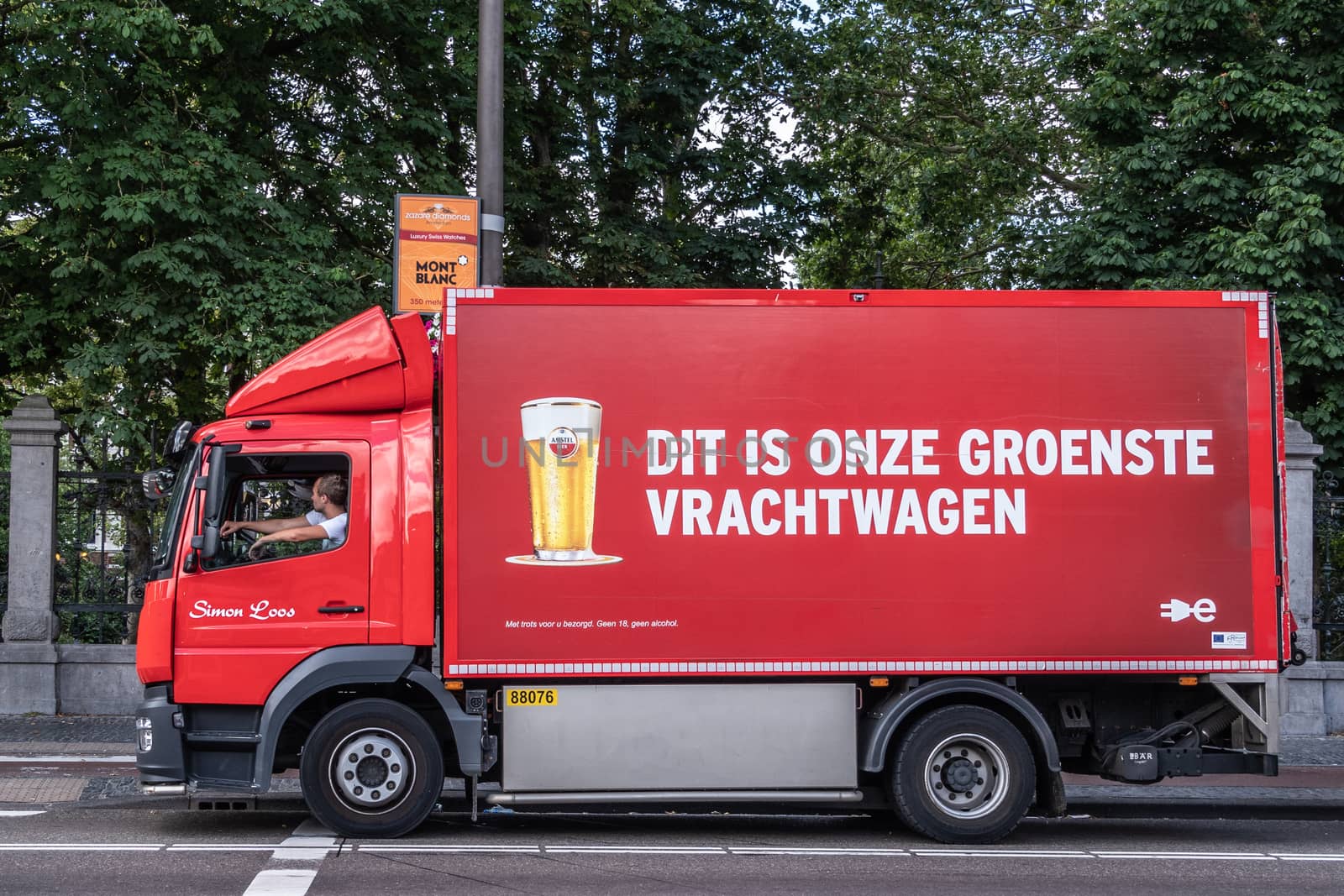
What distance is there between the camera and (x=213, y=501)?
7672 mm

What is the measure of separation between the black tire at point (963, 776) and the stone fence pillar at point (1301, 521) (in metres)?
6.26

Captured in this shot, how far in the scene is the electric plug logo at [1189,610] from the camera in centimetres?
774

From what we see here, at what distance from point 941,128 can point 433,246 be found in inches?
528

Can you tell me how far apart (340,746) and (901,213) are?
17.7m

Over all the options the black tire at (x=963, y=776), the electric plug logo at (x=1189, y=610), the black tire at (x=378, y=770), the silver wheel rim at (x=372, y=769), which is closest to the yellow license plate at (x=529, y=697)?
the black tire at (x=378, y=770)

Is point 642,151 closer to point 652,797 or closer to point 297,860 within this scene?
point 652,797

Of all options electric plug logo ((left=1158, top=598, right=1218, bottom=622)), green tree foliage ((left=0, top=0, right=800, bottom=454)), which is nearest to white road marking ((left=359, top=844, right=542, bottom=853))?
electric plug logo ((left=1158, top=598, right=1218, bottom=622))

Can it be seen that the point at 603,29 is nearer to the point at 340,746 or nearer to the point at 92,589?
the point at 92,589

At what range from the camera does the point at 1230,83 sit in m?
14.9

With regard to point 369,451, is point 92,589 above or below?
below

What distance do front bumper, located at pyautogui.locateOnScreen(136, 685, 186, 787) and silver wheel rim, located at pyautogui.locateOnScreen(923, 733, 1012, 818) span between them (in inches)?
174

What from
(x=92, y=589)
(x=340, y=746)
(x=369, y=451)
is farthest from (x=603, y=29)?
(x=340, y=746)

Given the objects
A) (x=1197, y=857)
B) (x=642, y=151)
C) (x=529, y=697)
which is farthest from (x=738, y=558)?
(x=642, y=151)

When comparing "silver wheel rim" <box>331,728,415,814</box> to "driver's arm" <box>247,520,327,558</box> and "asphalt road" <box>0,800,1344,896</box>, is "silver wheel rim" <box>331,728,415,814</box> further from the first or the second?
"driver's arm" <box>247,520,327,558</box>
